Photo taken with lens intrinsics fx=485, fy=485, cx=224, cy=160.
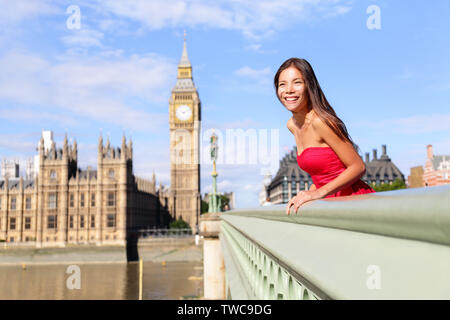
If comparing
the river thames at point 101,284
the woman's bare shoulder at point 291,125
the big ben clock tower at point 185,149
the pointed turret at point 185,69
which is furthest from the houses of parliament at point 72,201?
the woman's bare shoulder at point 291,125

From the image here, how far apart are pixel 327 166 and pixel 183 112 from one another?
384ft

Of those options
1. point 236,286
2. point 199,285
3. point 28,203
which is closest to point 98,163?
point 28,203

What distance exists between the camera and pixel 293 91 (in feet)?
10.1

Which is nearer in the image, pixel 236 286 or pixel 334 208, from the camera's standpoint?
pixel 334 208

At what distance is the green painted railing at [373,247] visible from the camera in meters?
1.13

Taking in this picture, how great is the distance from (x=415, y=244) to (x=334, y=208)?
57 centimetres

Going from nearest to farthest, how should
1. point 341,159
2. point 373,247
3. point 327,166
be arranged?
point 373,247 → point 341,159 → point 327,166

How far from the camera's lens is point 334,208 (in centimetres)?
182

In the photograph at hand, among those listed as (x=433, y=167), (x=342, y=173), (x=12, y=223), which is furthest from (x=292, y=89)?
(x=12, y=223)

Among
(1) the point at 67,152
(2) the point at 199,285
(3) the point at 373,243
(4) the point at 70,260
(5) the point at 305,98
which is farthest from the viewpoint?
(1) the point at 67,152

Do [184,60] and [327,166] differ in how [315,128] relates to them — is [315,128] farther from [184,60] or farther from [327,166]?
[184,60]

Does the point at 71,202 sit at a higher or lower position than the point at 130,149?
lower

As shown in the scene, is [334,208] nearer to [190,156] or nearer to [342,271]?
[342,271]

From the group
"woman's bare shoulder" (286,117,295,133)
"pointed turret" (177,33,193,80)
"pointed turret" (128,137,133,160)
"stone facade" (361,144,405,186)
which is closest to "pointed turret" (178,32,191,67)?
"pointed turret" (177,33,193,80)
